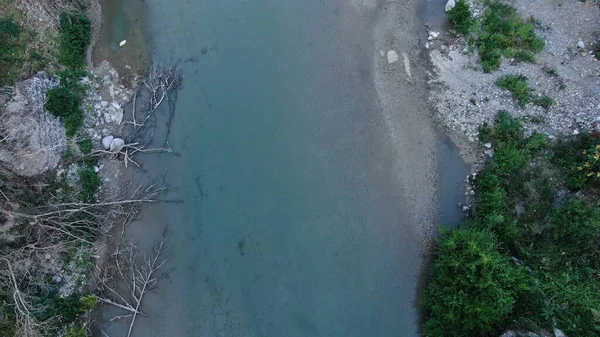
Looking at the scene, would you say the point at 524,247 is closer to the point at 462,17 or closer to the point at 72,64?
the point at 462,17

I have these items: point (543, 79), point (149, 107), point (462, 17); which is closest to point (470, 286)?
point (543, 79)

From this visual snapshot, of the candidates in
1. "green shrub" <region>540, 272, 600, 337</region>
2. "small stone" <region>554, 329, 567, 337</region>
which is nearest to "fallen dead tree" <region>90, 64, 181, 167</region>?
"green shrub" <region>540, 272, 600, 337</region>

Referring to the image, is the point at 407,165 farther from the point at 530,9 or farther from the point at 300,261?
the point at 530,9

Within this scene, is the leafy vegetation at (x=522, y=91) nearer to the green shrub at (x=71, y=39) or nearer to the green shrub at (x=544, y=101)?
the green shrub at (x=544, y=101)

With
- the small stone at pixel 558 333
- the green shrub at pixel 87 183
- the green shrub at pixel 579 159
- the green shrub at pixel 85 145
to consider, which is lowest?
the small stone at pixel 558 333

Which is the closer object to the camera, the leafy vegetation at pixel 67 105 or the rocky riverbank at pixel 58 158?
the rocky riverbank at pixel 58 158

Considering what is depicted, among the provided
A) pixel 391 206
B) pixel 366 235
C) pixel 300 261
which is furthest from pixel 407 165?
pixel 300 261

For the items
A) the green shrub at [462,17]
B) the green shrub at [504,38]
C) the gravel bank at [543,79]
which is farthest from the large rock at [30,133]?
the green shrub at [504,38]
